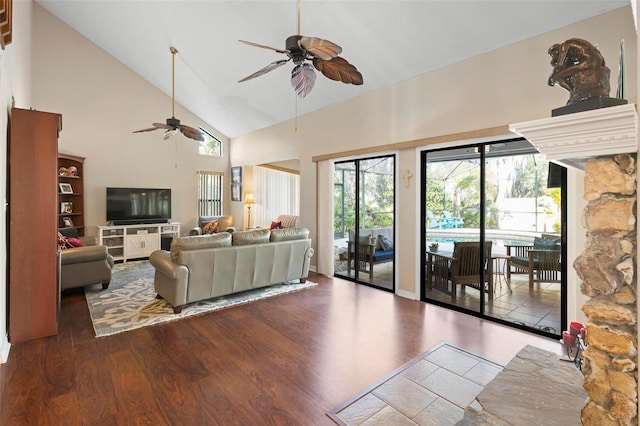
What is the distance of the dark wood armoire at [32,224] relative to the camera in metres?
2.80

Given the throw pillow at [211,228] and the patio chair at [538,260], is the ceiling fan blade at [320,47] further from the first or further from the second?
the throw pillow at [211,228]

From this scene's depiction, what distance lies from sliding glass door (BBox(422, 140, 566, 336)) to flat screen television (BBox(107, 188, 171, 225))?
595 centimetres

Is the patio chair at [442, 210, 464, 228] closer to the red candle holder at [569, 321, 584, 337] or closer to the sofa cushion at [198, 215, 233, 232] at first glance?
the red candle holder at [569, 321, 584, 337]

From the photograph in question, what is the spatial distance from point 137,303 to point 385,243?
146 inches

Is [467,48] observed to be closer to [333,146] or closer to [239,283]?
[333,146]

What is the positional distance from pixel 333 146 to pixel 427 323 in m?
3.25

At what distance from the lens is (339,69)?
2.52 meters

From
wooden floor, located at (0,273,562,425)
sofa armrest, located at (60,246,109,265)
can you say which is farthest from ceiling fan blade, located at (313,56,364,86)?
sofa armrest, located at (60,246,109,265)

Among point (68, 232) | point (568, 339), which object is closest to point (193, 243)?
point (68, 232)

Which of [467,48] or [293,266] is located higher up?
[467,48]

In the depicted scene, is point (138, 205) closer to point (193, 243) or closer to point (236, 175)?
point (236, 175)

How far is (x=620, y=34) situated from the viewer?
8.79 ft

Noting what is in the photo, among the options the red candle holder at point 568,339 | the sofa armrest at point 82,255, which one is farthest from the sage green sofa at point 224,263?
the red candle holder at point 568,339

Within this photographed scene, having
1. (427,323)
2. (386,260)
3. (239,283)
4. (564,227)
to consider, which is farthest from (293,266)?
(564,227)
